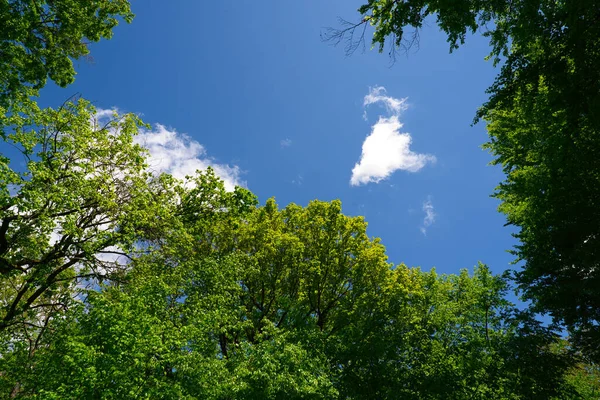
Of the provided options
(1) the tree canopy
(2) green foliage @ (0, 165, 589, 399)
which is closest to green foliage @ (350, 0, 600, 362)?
(1) the tree canopy

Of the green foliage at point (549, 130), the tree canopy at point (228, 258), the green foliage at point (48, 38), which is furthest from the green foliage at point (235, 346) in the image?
the green foliage at point (48, 38)

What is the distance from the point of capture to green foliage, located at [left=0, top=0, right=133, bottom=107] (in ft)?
35.0

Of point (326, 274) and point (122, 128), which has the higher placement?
point (122, 128)

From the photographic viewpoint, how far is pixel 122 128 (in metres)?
14.1

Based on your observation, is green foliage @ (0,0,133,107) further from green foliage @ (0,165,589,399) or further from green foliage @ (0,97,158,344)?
green foliage @ (0,165,589,399)

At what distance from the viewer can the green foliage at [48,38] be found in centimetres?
1067

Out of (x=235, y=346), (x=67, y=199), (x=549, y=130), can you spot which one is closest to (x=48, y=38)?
(x=67, y=199)

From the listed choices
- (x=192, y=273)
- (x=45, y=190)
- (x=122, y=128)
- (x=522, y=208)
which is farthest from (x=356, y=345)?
(x=122, y=128)

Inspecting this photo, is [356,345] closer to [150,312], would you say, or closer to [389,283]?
[150,312]

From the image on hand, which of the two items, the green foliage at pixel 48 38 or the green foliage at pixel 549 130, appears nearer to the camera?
the green foliage at pixel 549 130

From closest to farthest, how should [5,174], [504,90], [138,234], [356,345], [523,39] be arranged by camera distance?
1. [523,39]
2. [504,90]
3. [5,174]
4. [356,345]
5. [138,234]

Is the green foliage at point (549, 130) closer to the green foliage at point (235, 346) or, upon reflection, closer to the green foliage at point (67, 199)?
the green foliage at point (235, 346)

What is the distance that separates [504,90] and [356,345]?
9.27 metres

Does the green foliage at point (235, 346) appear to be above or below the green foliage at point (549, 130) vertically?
below
